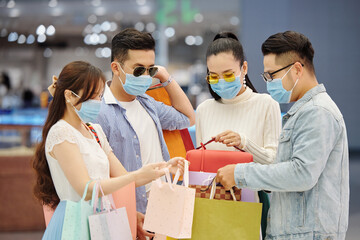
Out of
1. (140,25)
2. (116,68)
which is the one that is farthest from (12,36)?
(116,68)

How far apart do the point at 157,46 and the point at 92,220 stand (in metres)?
9.82

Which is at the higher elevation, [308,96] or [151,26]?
[151,26]

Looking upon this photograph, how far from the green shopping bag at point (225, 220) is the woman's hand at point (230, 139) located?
1.04 ft

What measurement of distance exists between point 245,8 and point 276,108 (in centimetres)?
472

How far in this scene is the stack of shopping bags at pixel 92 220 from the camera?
194 cm

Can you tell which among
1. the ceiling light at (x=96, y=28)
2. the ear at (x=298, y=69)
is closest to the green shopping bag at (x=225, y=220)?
the ear at (x=298, y=69)

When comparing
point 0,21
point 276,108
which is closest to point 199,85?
point 0,21

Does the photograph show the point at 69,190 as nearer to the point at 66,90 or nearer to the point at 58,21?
the point at 66,90

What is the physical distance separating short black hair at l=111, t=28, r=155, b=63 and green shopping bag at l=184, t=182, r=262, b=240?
37.1 inches

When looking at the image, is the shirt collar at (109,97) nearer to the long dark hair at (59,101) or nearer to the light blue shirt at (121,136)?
the light blue shirt at (121,136)

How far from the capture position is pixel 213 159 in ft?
7.07

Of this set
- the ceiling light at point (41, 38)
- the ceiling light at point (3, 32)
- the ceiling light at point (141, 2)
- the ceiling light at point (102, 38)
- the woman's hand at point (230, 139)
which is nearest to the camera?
the woman's hand at point (230, 139)

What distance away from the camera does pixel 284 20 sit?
22.7ft

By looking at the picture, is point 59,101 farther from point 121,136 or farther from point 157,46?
point 157,46
